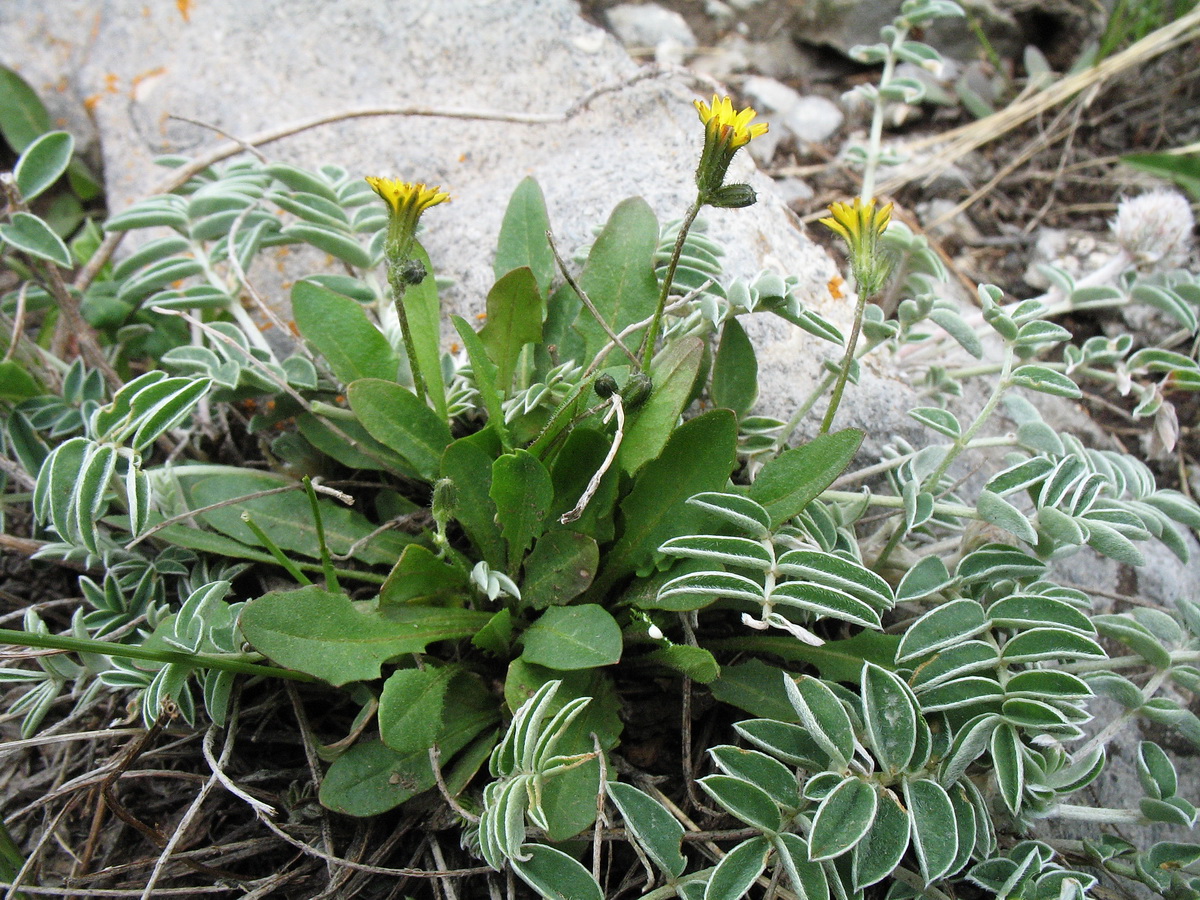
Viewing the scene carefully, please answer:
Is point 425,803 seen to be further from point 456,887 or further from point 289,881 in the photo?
point 289,881

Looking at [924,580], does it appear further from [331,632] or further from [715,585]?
[331,632]

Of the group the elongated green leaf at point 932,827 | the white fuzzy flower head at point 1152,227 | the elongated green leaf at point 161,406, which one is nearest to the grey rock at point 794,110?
the white fuzzy flower head at point 1152,227

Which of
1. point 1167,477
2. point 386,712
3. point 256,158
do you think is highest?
point 256,158

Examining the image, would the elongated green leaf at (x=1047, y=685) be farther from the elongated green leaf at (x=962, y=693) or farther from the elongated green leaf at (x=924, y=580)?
the elongated green leaf at (x=924, y=580)

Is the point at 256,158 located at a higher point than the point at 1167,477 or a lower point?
higher

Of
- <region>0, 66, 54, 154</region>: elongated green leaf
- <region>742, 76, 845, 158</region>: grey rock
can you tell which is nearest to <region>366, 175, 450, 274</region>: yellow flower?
<region>742, 76, 845, 158</region>: grey rock

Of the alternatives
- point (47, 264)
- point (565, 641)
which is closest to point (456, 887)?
point (565, 641)

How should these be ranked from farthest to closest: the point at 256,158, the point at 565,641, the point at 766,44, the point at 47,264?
the point at 766,44
the point at 256,158
the point at 47,264
the point at 565,641

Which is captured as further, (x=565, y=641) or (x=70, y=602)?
(x=70, y=602)
